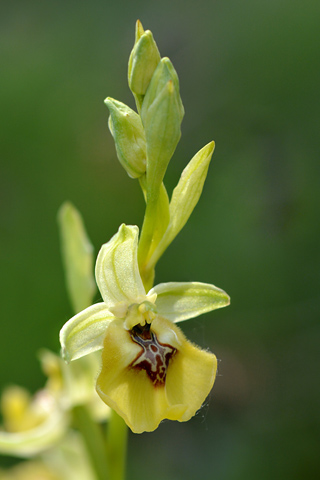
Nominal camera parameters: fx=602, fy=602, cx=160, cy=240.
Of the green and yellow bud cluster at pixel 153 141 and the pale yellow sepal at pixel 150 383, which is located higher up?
the green and yellow bud cluster at pixel 153 141

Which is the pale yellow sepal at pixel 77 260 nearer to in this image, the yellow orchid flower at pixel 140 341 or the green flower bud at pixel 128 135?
the yellow orchid flower at pixel 140 341

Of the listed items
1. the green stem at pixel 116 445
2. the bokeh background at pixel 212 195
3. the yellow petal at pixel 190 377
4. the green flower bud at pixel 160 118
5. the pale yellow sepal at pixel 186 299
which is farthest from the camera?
the bokeh background at pixel 212 195

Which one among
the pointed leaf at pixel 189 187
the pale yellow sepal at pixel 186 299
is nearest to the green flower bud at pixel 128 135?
the pointed leaf at pixel 189 187

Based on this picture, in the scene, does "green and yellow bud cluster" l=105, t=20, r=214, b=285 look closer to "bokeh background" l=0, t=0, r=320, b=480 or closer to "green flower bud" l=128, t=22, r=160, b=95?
"green flower bud" l=128, t=22, r=160, b=95

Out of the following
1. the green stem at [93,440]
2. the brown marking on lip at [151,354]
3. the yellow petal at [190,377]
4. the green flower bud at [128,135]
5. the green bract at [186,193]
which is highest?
the green flower bud at [128,135]

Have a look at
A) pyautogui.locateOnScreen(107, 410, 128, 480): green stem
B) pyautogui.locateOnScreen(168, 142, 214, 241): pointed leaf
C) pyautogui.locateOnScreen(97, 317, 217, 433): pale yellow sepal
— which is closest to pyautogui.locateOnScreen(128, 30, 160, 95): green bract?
pyautogui.locateOnScreen(168, 142, 214, 241): pointed leaf

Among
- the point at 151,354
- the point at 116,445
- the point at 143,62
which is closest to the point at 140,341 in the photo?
the point at 151,354

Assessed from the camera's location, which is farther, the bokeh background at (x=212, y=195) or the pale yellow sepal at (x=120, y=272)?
the bokeh background at (x=212, y=195)
